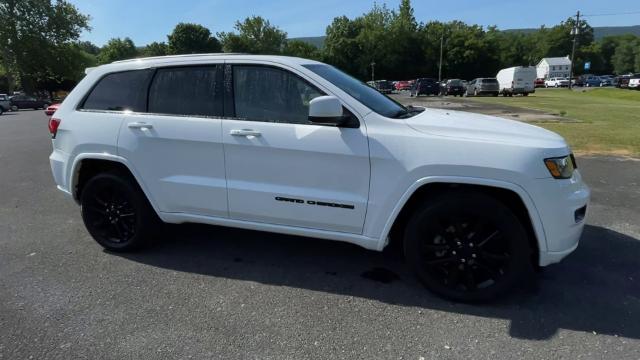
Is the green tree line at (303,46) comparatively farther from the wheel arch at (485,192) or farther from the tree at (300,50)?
the wheel arch at (485,192)

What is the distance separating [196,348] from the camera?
2934mm

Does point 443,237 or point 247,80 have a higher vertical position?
point 247,80

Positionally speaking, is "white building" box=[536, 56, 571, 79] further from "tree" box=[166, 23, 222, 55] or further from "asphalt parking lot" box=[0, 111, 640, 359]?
"asphalt parking lot" box=[0, 111, 640, 359]

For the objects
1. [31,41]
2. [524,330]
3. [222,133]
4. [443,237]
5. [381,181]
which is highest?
[31,41]

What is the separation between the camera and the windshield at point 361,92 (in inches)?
147

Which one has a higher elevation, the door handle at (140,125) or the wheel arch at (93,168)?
the door handle at (140,125)

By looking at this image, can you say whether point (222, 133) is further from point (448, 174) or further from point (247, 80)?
point (448, 174)

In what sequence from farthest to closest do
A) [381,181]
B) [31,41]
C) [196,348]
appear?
[31,41] → [381,181] → [196,348]

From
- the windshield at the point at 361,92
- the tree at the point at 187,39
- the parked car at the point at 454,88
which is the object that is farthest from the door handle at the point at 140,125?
the tree at the point at 187,39

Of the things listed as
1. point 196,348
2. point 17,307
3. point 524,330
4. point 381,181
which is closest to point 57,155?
point 17,307

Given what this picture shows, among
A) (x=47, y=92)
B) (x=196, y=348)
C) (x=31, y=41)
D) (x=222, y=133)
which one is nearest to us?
(x=196, y=348)

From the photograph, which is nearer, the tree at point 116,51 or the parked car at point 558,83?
the parked car at point 558,83

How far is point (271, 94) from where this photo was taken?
3793 mm

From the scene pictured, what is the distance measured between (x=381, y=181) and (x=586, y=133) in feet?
36.4
